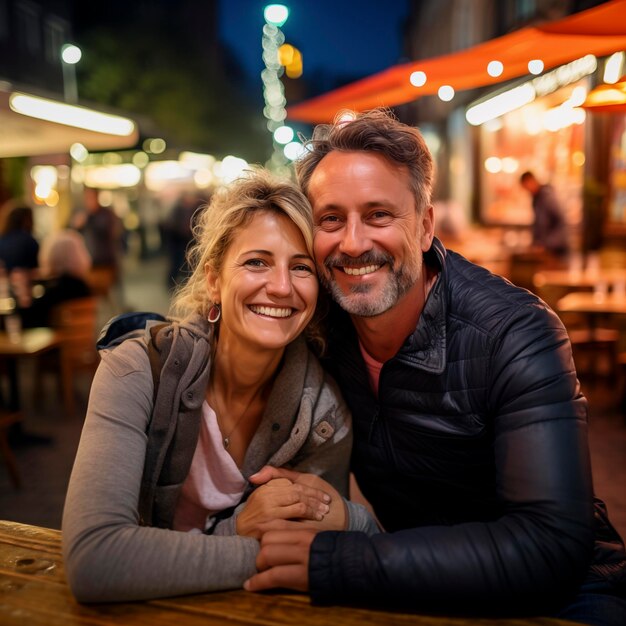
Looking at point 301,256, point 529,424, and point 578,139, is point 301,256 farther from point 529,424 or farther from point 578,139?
point 578,139

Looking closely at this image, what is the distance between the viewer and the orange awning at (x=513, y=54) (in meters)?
4.57

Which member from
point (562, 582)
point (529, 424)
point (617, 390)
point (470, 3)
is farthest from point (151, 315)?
point (470, 3)

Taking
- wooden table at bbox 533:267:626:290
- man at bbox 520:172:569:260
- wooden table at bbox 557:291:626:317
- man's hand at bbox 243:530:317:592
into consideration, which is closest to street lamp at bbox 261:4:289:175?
man at bbox 520:172:569:260

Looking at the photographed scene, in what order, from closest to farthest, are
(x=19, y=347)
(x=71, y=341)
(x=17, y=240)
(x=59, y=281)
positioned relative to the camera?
(x=19, y=347)
(x=71, y=341)
(x=59, y=281)
(x=17, y=240)

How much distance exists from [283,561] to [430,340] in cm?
82

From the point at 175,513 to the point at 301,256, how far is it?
951 millimetres

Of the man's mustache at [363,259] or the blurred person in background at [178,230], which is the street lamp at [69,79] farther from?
the man's mustache at [363,259]

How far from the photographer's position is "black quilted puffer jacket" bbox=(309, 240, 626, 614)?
1564mm

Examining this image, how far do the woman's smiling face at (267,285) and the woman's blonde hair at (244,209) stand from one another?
1.0 inches

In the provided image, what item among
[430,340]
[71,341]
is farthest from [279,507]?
[71,341]

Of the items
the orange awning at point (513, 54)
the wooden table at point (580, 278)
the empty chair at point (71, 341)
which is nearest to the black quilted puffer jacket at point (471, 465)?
the orange awning at point (513, 54)

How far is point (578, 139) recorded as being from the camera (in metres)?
10.3

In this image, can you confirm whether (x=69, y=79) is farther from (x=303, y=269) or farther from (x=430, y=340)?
(x=430, y=340)

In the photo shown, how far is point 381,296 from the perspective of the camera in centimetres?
215
